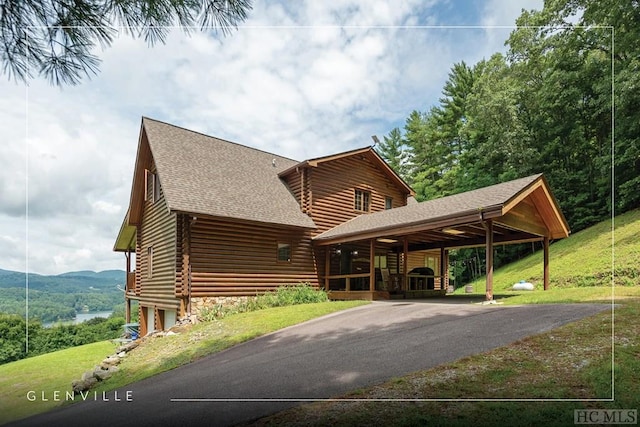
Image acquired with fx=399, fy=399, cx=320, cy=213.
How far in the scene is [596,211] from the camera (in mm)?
25656

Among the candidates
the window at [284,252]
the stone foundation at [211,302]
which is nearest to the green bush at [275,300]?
the stone foundation at [211,302]

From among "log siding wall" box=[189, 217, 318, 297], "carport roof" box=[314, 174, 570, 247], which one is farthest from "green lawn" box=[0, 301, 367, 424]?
"carport roof" box=[314, 174, 570, 247]

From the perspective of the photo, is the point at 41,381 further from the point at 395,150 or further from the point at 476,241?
the point at 395,150

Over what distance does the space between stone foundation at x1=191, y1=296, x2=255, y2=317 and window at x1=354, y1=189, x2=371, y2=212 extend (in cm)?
758

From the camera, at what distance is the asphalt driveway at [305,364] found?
5.23 metres

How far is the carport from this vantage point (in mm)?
12156

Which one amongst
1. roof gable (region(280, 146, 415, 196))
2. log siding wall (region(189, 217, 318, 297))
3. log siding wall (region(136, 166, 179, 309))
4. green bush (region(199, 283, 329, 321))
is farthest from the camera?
roof gable (region(280, 146, 415, 196))

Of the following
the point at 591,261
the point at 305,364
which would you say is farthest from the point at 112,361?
the point at 591,261

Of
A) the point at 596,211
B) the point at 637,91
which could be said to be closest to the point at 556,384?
the point at 637,91

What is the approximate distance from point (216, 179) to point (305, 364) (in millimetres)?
10735

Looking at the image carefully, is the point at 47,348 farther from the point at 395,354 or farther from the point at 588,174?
the point at 588,174

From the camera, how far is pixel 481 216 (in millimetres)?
11633

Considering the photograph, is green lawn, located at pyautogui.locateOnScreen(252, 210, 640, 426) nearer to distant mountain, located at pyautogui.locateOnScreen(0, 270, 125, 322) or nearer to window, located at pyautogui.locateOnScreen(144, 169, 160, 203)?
distant mountain, located at pyautogui.locateOnScreen(0, 270, 125, 322)

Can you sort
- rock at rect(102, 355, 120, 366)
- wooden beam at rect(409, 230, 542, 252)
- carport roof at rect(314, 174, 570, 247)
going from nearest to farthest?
1. rock at rect(102, 355, 120, 366)
2. carport roof at rect(314, 174, 570, 247)
3. wooden beam at rect(409, 230, 542, 252)
